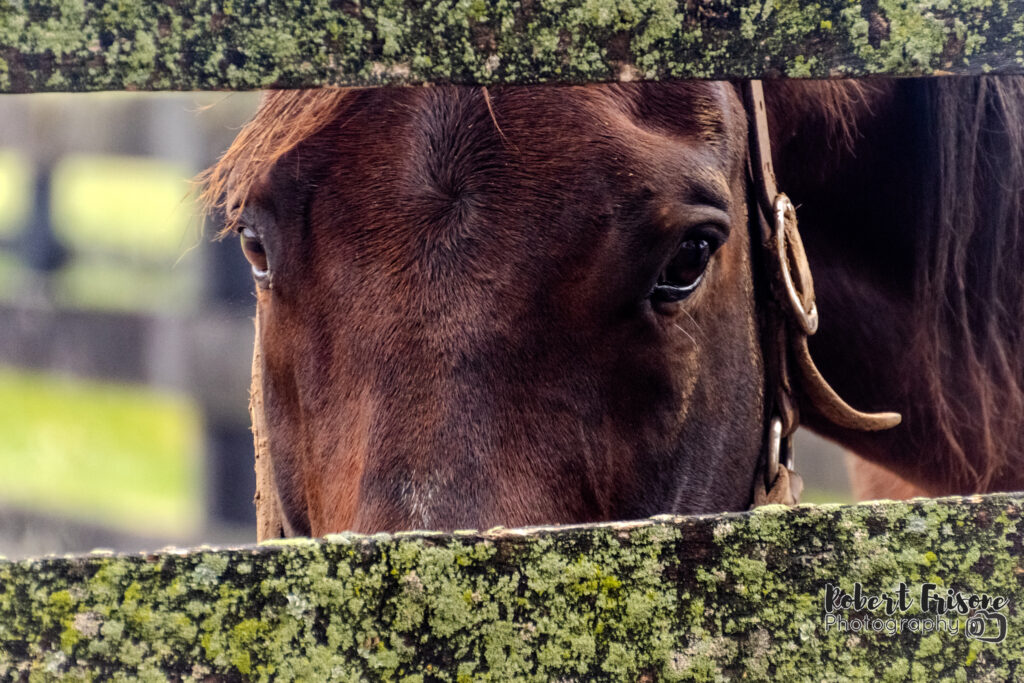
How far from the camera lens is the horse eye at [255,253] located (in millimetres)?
1512

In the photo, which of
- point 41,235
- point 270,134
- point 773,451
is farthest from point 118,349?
point 773,451

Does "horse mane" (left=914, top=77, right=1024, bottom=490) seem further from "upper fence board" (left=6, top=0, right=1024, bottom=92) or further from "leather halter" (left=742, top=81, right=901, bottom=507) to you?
"upper fence board" (left=6, top=0, right=1024, bottom=92)

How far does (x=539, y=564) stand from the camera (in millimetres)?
738

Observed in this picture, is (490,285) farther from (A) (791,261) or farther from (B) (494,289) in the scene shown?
(A) (791,261)

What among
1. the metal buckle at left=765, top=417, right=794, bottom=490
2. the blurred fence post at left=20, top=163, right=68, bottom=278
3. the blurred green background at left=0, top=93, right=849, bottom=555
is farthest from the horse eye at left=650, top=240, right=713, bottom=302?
the blurred fence post at left=20, top=163, right=68, bottom=278

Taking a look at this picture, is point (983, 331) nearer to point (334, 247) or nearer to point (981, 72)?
point (981, 72)

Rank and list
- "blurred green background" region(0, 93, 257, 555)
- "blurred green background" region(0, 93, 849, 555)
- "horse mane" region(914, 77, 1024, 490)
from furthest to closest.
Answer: "blurred green background" region(0, 93, 257, 555)
"blurred green background" region(0, 93, 849, 555)
"horse mane" region(914, 77, 1024, 490)

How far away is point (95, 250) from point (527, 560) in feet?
30.1

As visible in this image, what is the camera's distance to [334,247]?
131 centimetres

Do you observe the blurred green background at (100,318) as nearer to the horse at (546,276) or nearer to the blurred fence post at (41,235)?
the blurred fence post at (41,235)

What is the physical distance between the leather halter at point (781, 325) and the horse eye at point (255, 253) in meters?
0.85

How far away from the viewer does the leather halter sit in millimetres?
1569

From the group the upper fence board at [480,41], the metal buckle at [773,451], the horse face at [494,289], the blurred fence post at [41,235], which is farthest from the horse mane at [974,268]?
the blurred fence post at [41,235]

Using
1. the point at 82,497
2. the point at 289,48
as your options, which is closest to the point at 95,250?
the point at 82,497
